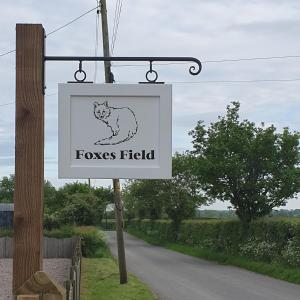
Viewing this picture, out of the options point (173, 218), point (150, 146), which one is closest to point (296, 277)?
point (150, 146)

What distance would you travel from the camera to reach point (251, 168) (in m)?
31.2

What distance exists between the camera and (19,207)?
5047 mm

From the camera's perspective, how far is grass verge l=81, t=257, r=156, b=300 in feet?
51.9

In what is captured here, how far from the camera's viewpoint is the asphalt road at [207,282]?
18062mm

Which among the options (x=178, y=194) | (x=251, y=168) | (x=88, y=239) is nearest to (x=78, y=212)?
(x=178, y=194)

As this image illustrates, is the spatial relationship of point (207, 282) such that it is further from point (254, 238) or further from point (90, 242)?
point (90, 242)

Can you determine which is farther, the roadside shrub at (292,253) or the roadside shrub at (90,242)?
the roadside shrub at (90,242)

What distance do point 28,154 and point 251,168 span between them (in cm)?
2673

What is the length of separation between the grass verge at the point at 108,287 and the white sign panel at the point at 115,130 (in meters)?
10.3

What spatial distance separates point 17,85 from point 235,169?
2588 cm

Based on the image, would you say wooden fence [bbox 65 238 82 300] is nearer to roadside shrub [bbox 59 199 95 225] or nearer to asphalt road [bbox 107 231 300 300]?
asphalt road [bbox 107 231 300 300]

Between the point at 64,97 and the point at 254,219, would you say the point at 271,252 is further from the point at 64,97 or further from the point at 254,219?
the point at 64,97

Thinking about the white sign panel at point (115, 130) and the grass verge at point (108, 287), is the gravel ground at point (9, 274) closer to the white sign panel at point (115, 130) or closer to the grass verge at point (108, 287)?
the grass verge at point (108, 287)

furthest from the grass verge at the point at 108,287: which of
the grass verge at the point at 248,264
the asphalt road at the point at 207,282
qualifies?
the grass verge at the point at 248,264
